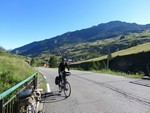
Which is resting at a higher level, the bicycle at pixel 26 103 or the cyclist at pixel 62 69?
the cyclist at pixel 62 69

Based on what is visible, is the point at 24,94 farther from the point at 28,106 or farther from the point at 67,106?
the point at 67,106

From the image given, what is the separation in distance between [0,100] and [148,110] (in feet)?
17.5

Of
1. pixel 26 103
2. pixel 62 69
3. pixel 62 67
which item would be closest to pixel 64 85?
pixel 62 69

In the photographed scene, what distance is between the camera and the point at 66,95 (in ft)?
43.3

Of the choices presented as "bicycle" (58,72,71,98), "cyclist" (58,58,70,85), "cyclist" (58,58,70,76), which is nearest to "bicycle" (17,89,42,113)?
"bicycle" (58,72,71,98)

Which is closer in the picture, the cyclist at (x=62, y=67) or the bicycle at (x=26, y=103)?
the bicycle at (x=26, y=103)

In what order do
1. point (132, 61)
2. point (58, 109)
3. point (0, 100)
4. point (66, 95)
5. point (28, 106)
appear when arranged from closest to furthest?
point (0, 100) → point (28, 106) → point (58, 109) → point (66, 95) → point (132, 61)

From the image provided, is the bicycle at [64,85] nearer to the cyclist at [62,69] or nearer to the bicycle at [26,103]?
the cyclist at [62,69]

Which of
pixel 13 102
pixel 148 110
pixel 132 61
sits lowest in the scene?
pixel 148 110

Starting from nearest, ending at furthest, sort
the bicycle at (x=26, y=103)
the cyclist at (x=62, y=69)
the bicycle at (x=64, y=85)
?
1. the bicycle at (x=26, y=103)
2. the bicycle at (x=64, y=85)
3. the cyclist at (x=62, y=69)

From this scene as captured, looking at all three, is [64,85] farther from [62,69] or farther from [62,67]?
[62,67]

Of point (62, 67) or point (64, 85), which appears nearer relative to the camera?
point (64, 85)

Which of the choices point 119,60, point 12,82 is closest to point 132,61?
point 119,60

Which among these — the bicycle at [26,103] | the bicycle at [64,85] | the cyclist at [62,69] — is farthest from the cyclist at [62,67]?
the bicycle at [26,103]
